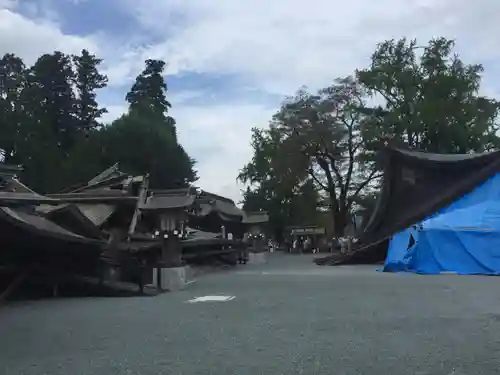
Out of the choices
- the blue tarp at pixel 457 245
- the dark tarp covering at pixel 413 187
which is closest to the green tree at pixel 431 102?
the dark tarp covering at pixel 413 187

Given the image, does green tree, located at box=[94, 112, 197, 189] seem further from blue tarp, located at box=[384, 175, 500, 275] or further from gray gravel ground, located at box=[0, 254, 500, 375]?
gray gravel ground, located at box=[0, 254, 500, 375]

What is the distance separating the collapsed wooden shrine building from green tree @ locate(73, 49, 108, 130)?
2968cm

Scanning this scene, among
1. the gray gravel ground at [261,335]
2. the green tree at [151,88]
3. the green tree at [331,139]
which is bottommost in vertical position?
the gray gravel ground at [261,335]

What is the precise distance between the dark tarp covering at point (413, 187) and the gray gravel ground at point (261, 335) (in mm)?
14294

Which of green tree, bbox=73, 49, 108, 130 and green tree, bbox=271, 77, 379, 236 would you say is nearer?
green tree, bbox=271, 77, 379, 236

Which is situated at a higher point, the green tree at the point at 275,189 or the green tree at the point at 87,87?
the green tree at the point at 87,87

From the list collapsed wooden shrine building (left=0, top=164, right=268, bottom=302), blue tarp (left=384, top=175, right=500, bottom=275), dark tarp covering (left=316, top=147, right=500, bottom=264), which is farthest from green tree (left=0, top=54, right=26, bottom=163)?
blue tarp (left=384, top=175, right=500, bottom=275)

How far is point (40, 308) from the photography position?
35.9ft

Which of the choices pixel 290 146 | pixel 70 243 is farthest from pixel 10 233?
pixel 290 146

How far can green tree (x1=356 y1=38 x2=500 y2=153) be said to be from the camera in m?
41.7

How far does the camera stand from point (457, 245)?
2028 cm

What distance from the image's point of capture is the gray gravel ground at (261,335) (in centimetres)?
545

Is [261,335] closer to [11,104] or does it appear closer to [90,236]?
[90,236]

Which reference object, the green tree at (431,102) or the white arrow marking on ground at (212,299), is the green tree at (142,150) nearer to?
the green tree at (431,102)
